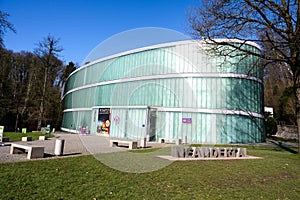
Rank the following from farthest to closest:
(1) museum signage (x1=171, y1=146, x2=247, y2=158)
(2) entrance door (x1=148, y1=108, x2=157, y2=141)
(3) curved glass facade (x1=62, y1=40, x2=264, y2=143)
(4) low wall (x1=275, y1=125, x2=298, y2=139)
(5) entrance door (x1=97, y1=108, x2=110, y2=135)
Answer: (4) low wall (x1=275, y1=125, x2=298, y2=139) < (5) entrance door (x1=97, y1=108, x2=110, y2=135) < (2) entrance door (x1=148, y1=108, x2=157, y2=141) < (3) curved glass facade (x1=62, y1=40, x2=264, y2=143) < (1) museum signage (x1=171, y1=146, x2=247, y2=158)

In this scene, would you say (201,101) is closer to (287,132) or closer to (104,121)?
(104,121)

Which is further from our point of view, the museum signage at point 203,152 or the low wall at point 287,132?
the low wall at point 287,132

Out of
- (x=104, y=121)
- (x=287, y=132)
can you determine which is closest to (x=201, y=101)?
(x=104, y=121)

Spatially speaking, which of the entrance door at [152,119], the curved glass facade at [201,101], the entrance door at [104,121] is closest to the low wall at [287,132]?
the curved glass facade at [201,101]

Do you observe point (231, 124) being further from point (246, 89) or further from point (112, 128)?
point (112, 128)

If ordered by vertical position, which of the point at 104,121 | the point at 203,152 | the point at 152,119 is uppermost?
the point at 152,119

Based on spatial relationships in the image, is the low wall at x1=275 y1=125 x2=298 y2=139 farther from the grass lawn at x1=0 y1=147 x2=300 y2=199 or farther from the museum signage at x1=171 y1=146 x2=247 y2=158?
Answer: the grass lawn at x1=0 y1=147 x2=300 y2=199

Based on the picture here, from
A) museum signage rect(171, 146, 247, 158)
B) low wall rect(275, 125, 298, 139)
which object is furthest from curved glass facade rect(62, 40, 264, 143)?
low wall rect(275, 125, 298, 139)

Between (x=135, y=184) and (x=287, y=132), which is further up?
(x=287, y=132)

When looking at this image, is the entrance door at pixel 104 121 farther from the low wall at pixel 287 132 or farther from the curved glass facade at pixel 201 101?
the low wall at pixel 287 132

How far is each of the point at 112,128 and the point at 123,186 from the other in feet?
77.8

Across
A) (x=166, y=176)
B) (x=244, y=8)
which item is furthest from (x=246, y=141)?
(x=166, y=176)

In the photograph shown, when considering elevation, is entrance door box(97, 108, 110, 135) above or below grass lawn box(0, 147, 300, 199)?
above

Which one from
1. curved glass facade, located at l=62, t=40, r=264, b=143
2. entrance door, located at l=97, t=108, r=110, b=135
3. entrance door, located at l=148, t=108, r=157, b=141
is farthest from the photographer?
entrance door, located at l=97, t=108, r=110, b=135
